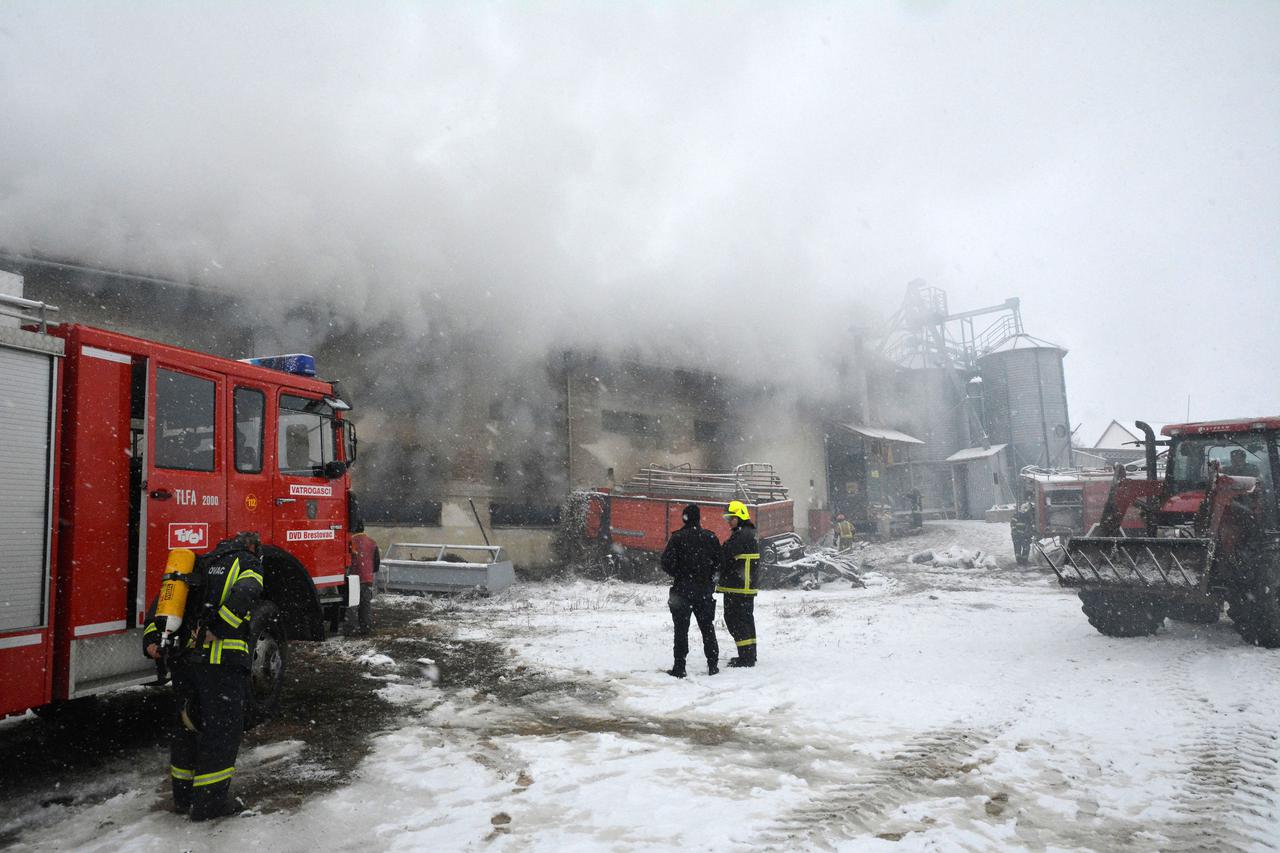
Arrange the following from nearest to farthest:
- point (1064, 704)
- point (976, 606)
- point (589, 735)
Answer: point (589, 735) → point (1064, 704) → point (976, 606)

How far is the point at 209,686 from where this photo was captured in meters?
3.39

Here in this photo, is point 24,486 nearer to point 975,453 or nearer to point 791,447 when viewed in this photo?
point 791,447

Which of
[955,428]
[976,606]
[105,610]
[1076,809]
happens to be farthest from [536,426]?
[955,428]

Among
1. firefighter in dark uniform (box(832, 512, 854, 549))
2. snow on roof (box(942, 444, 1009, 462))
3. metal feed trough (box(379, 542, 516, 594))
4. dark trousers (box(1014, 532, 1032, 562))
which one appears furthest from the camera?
snow on roof (box(942, 444, 1009, 462))

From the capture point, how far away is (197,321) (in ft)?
39.2

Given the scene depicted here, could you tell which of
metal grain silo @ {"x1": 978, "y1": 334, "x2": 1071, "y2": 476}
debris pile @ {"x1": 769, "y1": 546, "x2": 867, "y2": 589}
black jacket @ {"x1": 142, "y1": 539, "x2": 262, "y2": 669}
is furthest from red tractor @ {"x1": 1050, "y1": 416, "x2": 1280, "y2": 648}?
metal grain silo @ {"x1": 978, "y1": 334, "x2": 1071, "y2": 476}

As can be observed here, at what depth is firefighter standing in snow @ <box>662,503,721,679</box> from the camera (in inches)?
233

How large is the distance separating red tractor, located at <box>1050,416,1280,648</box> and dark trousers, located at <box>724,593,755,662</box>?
3216mm

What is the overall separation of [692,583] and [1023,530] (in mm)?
12624

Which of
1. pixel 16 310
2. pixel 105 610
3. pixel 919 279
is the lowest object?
pixel 105 610

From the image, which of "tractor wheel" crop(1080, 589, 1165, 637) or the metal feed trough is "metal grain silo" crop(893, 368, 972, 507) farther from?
"tractor wheel" crop(1080, 589, 1165, 637)

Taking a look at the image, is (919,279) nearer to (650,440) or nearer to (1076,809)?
(650,440)

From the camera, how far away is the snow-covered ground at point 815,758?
10.3 ft

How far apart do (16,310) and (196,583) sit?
174 centimetres
